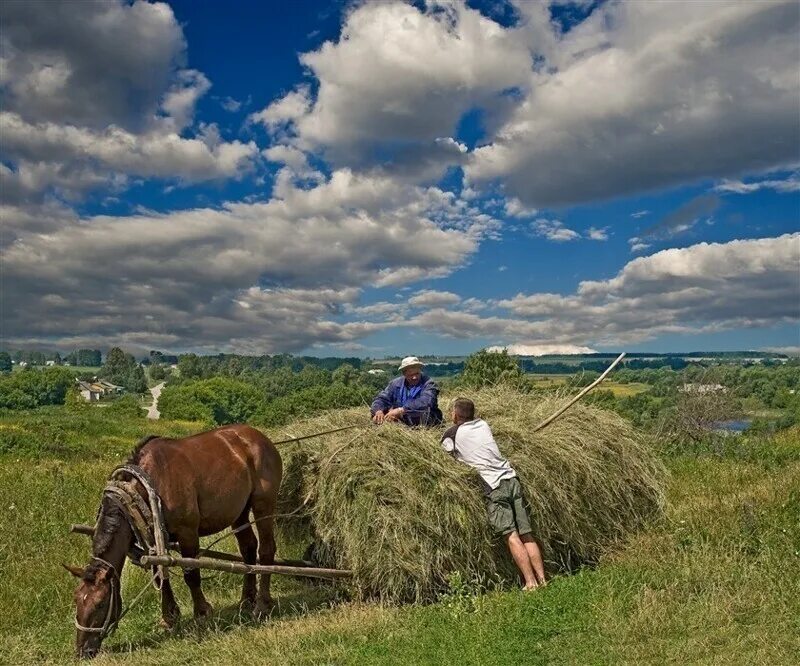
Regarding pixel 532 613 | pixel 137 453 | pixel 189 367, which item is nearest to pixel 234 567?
pixel 137 453

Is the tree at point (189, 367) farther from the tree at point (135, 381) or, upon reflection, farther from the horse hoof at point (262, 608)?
the horse hoof at point (262, 608)

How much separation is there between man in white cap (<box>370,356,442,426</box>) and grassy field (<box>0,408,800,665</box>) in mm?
2009

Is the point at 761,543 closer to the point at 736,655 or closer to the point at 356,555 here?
the point at 736,655

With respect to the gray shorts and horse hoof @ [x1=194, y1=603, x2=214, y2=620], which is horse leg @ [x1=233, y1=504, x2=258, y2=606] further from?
the gray shorts

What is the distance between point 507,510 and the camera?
253 inches

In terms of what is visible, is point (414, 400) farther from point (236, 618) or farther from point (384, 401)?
point (236, 618)

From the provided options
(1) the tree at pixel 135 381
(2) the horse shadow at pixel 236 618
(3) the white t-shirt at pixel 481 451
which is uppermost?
(3) the white t-shirt at pixel 481 451

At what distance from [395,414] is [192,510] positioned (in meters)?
2.41

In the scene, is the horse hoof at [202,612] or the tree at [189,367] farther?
the tree at [189,367]

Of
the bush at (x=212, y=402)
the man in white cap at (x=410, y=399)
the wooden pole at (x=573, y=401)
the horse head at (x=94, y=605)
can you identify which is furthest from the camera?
the bush at (x=212, y=402)

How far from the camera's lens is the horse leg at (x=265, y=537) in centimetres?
673

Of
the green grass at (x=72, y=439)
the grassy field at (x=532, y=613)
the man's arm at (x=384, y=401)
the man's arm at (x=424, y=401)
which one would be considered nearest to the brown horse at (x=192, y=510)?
the grassy field at (x=532, y=613)

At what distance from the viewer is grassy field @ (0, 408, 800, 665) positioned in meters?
4.97

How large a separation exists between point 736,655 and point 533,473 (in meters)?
2.54
